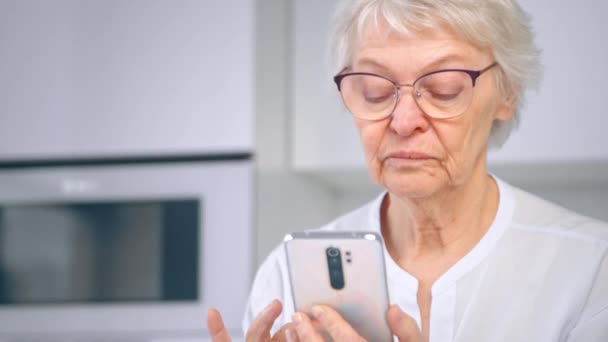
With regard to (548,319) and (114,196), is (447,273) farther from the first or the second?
(114,196)

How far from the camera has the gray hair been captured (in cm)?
103

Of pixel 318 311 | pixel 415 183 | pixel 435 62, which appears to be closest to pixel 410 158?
pixel 415 183

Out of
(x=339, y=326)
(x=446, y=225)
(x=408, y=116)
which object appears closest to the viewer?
(x=339, y=326)

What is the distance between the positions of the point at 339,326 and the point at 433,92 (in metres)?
0.35

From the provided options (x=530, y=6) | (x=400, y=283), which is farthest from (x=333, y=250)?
(x=530, y=6)

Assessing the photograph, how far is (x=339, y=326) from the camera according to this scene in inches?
35.5

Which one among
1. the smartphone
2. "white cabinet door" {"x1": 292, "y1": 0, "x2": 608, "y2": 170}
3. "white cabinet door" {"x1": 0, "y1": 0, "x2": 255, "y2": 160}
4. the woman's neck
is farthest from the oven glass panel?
the smartphone

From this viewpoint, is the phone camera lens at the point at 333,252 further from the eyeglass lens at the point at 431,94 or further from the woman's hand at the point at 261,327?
the eyeglass lens at the point at 431,94

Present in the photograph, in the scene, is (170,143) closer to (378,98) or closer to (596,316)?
(378,98)

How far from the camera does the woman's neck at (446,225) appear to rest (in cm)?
112

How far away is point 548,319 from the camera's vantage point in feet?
3.40

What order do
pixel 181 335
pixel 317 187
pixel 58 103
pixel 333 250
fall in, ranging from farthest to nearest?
pixel 317 187 < pixel 58 103 < pixel 181 335 < pixel 333 250

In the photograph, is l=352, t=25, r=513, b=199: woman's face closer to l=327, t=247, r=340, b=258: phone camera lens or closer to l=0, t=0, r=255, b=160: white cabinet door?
l=327, t=247, r=340, b=258: phone camera lens

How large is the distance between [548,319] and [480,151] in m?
0.25
